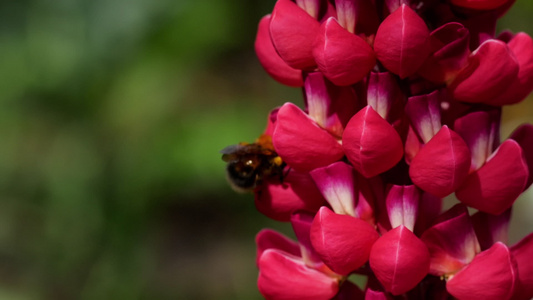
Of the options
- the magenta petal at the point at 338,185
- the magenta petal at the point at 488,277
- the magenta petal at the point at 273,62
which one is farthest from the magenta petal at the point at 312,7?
the magenta petal at the point at 488,277

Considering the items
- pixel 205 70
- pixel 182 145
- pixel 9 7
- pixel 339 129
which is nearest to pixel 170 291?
pixel 182 145

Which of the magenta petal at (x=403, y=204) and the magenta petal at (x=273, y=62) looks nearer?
the magenta petal at (x=403, y=204)

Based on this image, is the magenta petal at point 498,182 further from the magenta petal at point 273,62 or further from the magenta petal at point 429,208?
the magenta petal at point 273,62

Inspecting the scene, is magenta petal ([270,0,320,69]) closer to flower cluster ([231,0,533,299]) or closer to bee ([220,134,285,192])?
flower cluster ([231,0,533,299])

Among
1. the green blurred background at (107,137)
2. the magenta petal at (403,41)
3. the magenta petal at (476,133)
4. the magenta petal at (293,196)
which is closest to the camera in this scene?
the magenta petal at (403,41)

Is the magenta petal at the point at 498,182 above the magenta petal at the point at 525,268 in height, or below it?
above

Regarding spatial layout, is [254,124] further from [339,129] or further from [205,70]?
[339,129]
